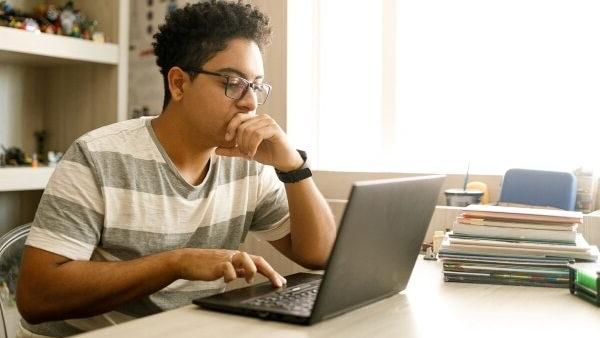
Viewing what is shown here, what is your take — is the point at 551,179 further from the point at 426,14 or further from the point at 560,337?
the point at 560,337

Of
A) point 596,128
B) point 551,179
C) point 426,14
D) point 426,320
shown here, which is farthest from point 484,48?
point 426,320

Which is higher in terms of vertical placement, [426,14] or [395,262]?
[426,14]

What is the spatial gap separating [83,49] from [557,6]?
1634 mm

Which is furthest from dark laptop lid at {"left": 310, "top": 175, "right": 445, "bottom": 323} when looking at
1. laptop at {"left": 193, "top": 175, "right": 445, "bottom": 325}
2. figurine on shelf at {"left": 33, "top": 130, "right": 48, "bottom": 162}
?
figurine on shelf at {"left": 33, "top": 130, "right": 48, "bottom": 162}

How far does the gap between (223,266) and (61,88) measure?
6.44ft

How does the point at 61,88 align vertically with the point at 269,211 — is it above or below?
above

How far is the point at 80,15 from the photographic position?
8.77ft

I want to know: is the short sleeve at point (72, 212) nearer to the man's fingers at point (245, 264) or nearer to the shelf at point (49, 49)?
the man's fingers at point (245, 264)

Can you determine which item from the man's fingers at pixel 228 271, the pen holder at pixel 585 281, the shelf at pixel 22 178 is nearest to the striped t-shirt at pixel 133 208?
the man's fingers at pixel 228 271

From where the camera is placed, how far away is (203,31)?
159 centimetres

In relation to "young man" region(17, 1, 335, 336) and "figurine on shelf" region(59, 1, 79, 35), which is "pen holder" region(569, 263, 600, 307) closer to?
"young man" region(17, 1, 335, 336)

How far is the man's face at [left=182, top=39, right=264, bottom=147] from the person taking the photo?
1539mm

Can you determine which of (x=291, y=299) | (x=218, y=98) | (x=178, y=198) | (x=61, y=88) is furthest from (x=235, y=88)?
(x=61, y=88)

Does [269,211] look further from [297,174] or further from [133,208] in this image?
[133,208]
